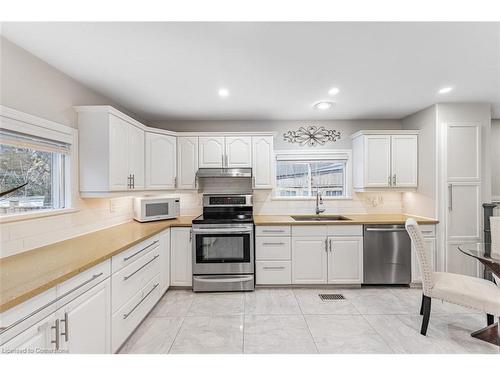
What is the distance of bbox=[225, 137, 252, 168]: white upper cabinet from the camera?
139 inches

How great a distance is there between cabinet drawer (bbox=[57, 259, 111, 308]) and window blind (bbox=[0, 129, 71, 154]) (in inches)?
42.9

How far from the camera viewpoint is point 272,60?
78.5 inches

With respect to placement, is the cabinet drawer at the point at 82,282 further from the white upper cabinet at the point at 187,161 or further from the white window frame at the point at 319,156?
the white window frame at the point at 319,156

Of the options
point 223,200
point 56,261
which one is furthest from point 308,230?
point 56,261

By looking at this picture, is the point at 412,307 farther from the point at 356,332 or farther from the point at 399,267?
the point at 356,332

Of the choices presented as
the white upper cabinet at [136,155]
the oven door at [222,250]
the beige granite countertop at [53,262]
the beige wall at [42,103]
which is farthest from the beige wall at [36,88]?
the oven door at [222,250]

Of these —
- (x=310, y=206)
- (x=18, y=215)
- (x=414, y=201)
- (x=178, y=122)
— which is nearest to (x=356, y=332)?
(x=310, y=206)

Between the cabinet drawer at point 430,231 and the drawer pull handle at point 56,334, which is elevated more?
the cabinet drawer at point 430,231

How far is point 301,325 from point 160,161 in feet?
8.60

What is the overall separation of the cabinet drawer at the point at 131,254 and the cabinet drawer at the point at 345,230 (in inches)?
86.6

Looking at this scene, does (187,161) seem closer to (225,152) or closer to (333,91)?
(225,152)

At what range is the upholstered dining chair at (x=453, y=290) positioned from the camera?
1.91 meters

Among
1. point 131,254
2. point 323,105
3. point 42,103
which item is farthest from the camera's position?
point 323,105

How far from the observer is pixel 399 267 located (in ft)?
10.4
